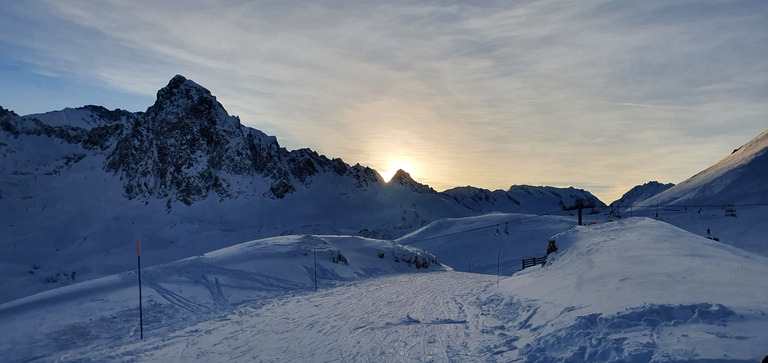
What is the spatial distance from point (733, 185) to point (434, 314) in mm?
96901

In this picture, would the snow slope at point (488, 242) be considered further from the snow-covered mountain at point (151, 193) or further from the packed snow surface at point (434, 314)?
the snow-covered mountain at point (151, 193)

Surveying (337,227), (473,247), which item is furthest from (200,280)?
(337,227)

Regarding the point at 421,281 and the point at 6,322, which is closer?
the point at 6,322

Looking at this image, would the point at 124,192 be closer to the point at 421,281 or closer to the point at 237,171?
the point at 237,171

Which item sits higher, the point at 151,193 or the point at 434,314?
the point at 151,193

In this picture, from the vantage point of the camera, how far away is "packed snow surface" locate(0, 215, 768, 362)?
365 inches

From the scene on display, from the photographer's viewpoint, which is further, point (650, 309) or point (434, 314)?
point (434, 314)

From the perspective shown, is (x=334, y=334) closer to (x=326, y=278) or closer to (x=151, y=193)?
(x=326, y=278)

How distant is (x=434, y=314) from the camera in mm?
16031

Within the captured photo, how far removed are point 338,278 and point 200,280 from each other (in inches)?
369

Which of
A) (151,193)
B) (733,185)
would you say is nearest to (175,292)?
(151,193)

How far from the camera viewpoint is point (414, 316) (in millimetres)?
15695

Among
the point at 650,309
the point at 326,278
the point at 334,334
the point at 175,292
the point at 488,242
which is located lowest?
the point at 488,242

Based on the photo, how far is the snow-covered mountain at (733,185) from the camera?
264ft
